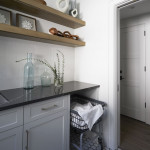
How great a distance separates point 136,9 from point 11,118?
8.76 feet

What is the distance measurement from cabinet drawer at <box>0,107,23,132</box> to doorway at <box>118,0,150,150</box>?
1795mm

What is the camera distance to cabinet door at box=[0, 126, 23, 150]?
838 millimetres

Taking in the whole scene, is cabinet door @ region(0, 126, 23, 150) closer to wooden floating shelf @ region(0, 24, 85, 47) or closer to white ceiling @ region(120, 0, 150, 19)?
wooden floating shelf @ region(0, 24, 85, 47)

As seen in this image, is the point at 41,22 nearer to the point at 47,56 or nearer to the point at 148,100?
the point at 47,56

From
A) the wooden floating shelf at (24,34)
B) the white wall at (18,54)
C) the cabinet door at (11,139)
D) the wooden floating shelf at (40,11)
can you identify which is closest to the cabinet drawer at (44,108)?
the cabinet door at (11,139)

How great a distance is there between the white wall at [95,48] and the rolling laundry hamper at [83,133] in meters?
0.13

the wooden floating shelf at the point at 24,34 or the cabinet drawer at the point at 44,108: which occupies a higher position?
the wooden floating shelf at the point at 24,34

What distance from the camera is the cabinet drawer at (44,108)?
963 millimetres

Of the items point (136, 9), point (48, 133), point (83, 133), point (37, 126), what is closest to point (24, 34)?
point (37, 126)

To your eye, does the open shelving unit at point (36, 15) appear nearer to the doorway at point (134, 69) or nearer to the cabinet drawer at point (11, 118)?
the cabinet drawer at point (11, 118)

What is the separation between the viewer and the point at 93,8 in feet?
5.73

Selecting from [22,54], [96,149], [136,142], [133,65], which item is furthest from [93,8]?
[136,142]

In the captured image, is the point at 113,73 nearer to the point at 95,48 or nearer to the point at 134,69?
the point at 95,48

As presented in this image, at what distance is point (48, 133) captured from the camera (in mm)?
1121
